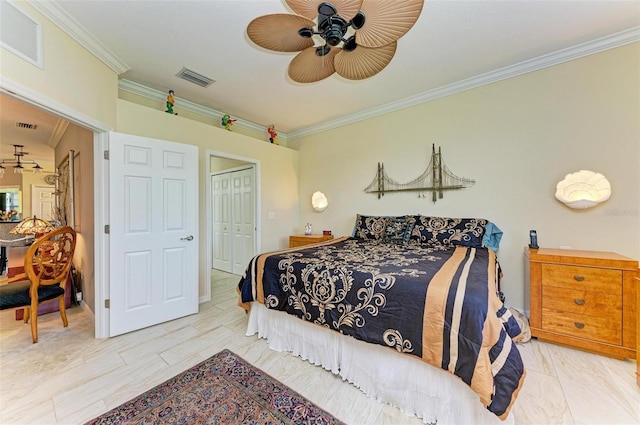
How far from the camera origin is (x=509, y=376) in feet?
4.00

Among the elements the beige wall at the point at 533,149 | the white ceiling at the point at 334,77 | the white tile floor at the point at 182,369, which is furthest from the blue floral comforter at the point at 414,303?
the white ceiling at the point at 334,77

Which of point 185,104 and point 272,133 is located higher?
point 185,104

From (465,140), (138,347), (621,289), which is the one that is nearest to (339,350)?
(138,347)

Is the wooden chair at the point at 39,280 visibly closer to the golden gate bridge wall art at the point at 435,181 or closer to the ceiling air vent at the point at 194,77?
the ceiling air vent at the point at 194,77

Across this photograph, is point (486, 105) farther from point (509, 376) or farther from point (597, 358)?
point (509, 376)

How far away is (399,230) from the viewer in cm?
318

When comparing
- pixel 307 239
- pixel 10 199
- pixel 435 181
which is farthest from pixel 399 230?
pixel 10 199

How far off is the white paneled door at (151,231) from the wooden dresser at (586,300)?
364 centimetres

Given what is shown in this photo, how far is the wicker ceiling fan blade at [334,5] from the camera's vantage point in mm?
1364

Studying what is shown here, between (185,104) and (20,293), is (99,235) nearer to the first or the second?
(20,293)

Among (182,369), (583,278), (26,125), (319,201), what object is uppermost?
(26,125)

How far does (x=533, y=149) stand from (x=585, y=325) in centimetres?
177

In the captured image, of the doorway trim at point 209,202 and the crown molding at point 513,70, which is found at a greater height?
the crown molding at point 513,70

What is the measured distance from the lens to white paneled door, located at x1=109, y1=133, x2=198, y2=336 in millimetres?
2518
